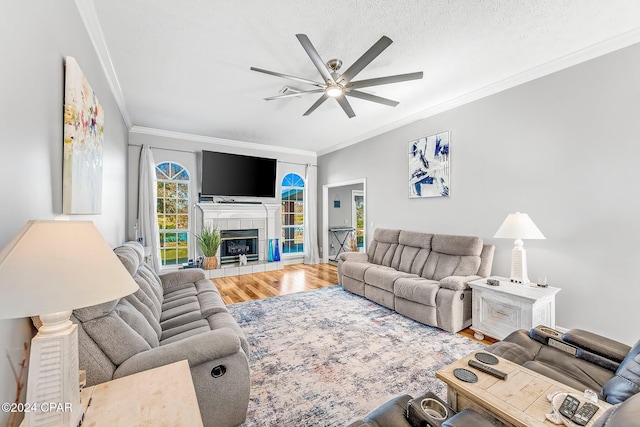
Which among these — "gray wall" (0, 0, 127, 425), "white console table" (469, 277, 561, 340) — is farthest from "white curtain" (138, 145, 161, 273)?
"white console table" (469, 277, 561, 340)

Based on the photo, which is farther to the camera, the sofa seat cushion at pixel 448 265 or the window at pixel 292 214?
the window at pixel 292 214

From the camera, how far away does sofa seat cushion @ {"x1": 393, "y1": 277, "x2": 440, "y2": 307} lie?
3.02m

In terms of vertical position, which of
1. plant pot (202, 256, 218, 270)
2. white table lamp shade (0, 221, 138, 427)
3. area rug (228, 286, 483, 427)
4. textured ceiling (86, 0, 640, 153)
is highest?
textured ceiling (86, 0, 640, 153)

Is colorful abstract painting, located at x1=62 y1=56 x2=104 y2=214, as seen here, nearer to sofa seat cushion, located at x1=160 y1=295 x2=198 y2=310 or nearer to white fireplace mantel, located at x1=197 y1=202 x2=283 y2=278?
sofa seat cushion, located at x1=160 y1=295 x2=198 y2=310

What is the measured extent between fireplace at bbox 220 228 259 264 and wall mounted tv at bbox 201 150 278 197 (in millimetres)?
914

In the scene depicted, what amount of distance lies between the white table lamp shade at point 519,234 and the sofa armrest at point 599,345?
1.05 m

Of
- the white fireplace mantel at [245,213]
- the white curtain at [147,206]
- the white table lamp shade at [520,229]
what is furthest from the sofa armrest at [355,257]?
the white curtain at [147,206]

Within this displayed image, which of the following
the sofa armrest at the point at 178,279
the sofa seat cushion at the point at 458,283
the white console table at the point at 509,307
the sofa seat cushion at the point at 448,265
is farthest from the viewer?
the sofa seat cushion at the point at 448,265

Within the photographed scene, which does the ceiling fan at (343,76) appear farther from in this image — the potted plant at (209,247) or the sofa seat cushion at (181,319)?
the potted plant at (209,247)

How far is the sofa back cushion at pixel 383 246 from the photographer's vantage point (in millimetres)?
4350

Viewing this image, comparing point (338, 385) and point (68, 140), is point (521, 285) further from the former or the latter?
point (68, 140)

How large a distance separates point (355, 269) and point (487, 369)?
108 inches

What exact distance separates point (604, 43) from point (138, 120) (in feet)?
20.2

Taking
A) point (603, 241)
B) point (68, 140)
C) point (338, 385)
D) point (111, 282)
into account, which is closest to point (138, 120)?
point (68, 140)
